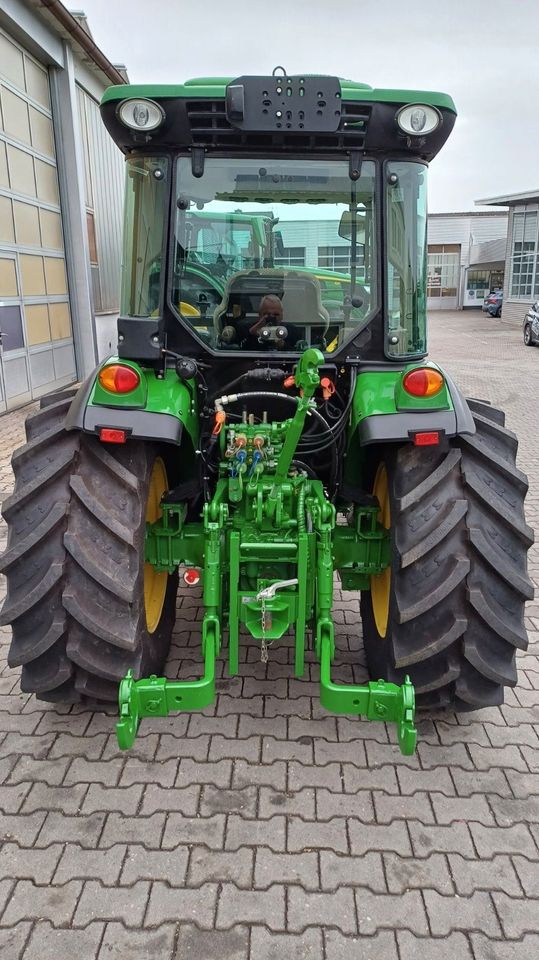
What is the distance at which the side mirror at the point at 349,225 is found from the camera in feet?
10.00

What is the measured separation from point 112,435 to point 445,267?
39.3 meters

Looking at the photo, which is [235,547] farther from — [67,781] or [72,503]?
[67,781]

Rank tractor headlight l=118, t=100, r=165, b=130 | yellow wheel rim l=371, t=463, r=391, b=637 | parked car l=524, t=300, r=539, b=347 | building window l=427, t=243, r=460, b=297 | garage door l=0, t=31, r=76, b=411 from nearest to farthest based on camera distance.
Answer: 1. tractor headlight l=118, t=100, r=165, b=130
2. yellow wheel rim l=371, t=463, r=391, b=637
3. garage door l=0, t=31, r=76, b=411
4. parked car l=524, t=300, r=539, b=347
5. building window l=427, t=243, r=460, b=297

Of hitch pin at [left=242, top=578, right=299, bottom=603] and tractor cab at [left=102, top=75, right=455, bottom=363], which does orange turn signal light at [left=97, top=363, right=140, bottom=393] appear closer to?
tractor cab at [left=102, top=75, right=455, bottom=363]

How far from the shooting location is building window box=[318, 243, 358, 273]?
3.10 meters

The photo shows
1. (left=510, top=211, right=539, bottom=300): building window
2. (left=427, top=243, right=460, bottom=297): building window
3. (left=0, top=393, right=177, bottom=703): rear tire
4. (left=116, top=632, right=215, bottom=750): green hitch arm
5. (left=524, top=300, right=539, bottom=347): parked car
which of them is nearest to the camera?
(left=116, top=632, right=215, bottom=750): green hitch arm

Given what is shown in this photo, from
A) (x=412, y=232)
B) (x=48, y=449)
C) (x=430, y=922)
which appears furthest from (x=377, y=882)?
(x=412, y=232)

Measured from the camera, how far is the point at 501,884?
2.27m

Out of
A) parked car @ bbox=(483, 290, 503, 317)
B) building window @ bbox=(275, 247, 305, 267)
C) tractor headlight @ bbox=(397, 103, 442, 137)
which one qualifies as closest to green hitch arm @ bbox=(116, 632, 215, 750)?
building window @ bbox=(275, 247, 305, 267)

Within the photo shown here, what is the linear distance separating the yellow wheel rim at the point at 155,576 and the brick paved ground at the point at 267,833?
45cm

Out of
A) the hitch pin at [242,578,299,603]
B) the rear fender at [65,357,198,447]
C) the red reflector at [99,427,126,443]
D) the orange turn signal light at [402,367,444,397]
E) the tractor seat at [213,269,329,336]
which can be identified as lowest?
the hitch pin at [242,578,299,603]

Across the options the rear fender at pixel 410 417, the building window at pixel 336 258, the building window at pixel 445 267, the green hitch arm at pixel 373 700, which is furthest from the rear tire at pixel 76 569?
the building window at pixel 445 267

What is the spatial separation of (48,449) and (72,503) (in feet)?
0.99

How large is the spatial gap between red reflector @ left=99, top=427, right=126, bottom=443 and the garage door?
695cm
